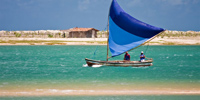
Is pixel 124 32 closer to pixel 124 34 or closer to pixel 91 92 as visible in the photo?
pixel 124 34

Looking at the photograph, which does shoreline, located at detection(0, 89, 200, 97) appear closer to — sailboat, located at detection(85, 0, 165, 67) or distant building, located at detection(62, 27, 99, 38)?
sailboat, located at detection(85, 0, 165, 67)

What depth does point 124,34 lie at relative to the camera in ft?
102

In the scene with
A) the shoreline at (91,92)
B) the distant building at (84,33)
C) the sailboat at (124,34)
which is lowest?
the shoreline at (91,92)

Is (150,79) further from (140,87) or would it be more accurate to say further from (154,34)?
(154,34)

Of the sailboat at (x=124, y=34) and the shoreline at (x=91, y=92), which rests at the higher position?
the sailboat at (x=124, y=34)

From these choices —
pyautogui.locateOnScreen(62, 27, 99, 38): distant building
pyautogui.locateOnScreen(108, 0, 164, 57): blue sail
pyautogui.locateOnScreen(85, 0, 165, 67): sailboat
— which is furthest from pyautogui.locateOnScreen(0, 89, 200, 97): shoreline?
pyautogui.locateOnScreen(62, 27, 99, 38): distant building

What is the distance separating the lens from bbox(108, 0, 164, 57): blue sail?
99.3 ft

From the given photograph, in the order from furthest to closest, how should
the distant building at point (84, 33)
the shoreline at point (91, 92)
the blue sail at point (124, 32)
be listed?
the distant building at point (84, 33), the blue sail at point (124, 32), the shoreline at point (91, 92)

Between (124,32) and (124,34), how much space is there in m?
0.21

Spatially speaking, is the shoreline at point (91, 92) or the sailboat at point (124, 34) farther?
the sailboat at point (124, 34)

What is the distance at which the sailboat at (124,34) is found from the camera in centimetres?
3030

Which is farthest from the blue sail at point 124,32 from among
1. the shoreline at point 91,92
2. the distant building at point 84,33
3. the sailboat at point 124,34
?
the distant building at point 84,33

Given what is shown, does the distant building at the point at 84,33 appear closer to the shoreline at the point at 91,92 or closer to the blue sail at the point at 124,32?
the blue sail at the point at 124,32

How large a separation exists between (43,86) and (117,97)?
5.83 meters
